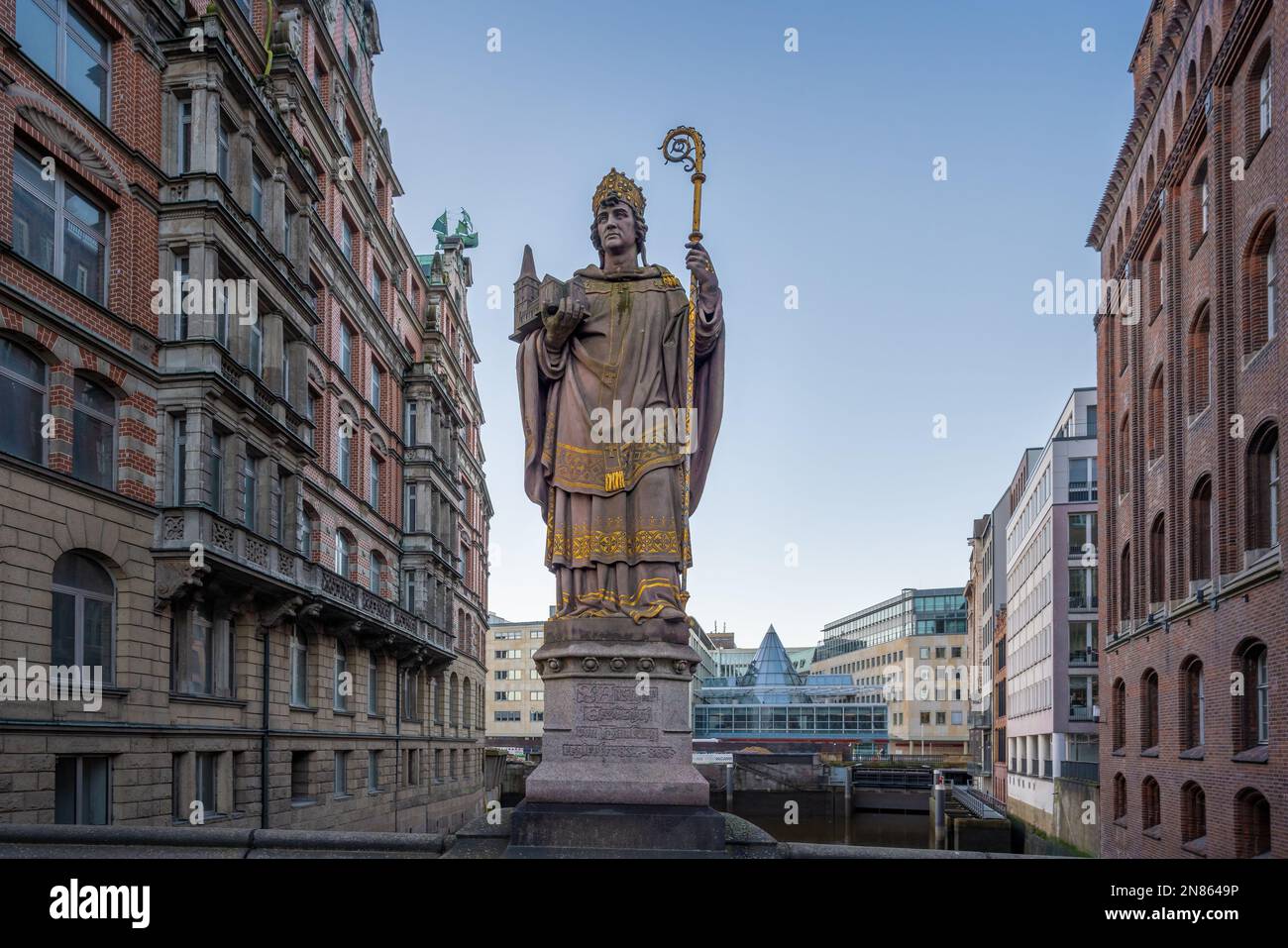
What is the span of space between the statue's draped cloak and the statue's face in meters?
0.29

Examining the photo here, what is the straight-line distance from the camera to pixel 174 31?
30.5m

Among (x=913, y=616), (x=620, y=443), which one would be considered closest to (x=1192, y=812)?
(x=620, y=443)

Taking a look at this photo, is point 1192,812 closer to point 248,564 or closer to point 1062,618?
point 248,564

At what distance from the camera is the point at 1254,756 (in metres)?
25.1

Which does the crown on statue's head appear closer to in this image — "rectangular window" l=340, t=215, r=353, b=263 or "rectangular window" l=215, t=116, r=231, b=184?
"rectangular window" l=215, t=116, r=231, b=184

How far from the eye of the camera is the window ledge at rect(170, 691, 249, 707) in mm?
29694

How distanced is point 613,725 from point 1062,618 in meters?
52.5

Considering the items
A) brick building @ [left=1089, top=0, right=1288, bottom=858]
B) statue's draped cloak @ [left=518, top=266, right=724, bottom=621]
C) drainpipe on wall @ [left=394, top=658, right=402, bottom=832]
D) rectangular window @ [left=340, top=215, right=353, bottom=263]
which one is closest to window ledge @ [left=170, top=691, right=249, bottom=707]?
drainpipe on wall @ [left=394, top=658, right=402, bottom=832]

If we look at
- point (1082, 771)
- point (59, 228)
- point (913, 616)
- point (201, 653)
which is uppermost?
point (59, 228)

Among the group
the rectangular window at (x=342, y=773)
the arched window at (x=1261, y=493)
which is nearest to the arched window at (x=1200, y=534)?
the arched window at (x=1261, y=493)
